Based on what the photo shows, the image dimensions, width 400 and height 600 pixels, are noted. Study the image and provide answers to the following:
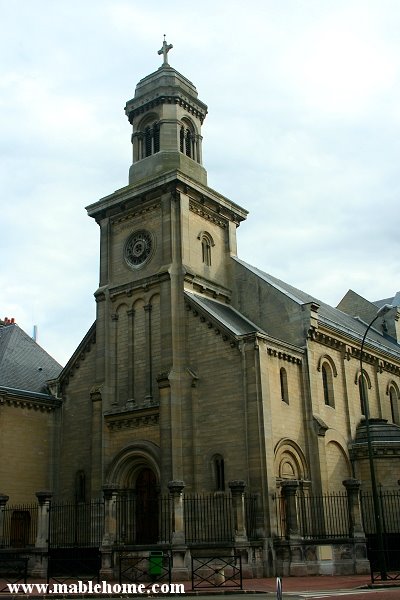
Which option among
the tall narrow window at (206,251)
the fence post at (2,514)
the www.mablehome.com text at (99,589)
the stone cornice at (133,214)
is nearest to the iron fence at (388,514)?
the tall narrow window at (206,251)

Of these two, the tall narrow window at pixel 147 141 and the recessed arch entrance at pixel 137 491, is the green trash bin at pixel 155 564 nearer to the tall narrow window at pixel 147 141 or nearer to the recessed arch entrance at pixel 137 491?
the recessed arch entrance at pixel 137 491

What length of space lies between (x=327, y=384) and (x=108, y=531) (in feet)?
50.1

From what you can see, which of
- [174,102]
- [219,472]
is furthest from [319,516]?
[174,102]

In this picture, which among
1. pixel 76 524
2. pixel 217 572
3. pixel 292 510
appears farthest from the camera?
pixel 76 524

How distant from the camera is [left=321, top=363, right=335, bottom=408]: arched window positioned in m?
37.8

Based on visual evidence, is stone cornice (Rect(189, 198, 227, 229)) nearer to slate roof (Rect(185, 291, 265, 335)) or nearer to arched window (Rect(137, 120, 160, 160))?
arched window (Rect(137, 120, 160, 160))

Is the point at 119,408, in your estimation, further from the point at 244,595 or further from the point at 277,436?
the point at 244,595

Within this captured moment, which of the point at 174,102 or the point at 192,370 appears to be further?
the point at 174,102

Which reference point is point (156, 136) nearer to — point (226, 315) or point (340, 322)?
point (226, 315)

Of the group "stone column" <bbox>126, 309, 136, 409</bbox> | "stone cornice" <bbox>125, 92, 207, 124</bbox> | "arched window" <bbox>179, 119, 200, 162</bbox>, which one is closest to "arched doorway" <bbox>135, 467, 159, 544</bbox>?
"stone column" <bbox>126, 309, 136, 409</bbox>

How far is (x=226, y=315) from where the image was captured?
120 feet

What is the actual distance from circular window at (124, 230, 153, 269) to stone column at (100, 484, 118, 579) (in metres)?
13.5

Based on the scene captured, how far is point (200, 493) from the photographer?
104ft

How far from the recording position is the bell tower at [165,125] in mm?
40094
